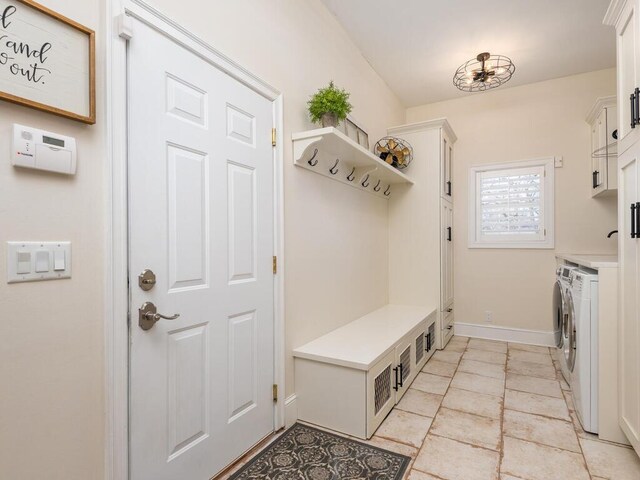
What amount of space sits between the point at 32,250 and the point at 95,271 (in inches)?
7.7

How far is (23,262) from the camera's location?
102 centimetres

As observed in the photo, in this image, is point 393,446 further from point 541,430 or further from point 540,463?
point 541,430

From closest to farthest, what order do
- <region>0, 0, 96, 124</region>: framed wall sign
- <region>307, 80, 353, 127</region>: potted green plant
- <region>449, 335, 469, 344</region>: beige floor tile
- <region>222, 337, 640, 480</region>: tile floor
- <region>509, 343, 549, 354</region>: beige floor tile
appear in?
1. <region>0, 0, 96, 124</region>: framed wall sign
2. <region>222, 337, 640, 480</region>: tile floor
3. <region>307, 80, 353, 127</region>: potted green plant
4. <region>509, 343, 549, 354</region>: beige floor tile
5. <region>449, 335, 469, 344</region>: beige floor tile

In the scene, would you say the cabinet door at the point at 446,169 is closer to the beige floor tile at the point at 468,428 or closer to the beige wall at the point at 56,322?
the beige floor tile at the point at 468,428

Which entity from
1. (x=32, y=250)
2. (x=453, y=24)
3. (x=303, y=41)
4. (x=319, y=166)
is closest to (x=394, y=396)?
(x=319, y=166)

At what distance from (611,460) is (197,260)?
2335 mm

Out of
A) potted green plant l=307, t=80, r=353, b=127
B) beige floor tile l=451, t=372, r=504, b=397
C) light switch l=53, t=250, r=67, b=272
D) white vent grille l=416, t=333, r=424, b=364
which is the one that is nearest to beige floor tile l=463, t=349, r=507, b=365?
beige floor tile l=451, t=372, r=504, b=397

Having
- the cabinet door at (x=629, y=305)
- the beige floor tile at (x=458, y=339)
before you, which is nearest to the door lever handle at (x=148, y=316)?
the cabinet door at (x=629, y=305)

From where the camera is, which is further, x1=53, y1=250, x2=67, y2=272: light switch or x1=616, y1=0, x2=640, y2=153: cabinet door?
x1=616, y1=0, x2=640, y2=153: cabinet door

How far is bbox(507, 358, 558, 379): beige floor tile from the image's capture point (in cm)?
301

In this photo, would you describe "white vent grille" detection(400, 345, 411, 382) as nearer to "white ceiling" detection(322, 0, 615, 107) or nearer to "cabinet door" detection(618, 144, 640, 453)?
"cabinet door" detection(618, 144, 640, 453)

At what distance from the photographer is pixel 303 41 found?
2.40 meters

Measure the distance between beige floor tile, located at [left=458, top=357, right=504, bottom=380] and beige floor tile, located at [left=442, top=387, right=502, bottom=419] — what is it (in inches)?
18.1

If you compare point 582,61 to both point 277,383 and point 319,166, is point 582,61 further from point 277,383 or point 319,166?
point 277,383
